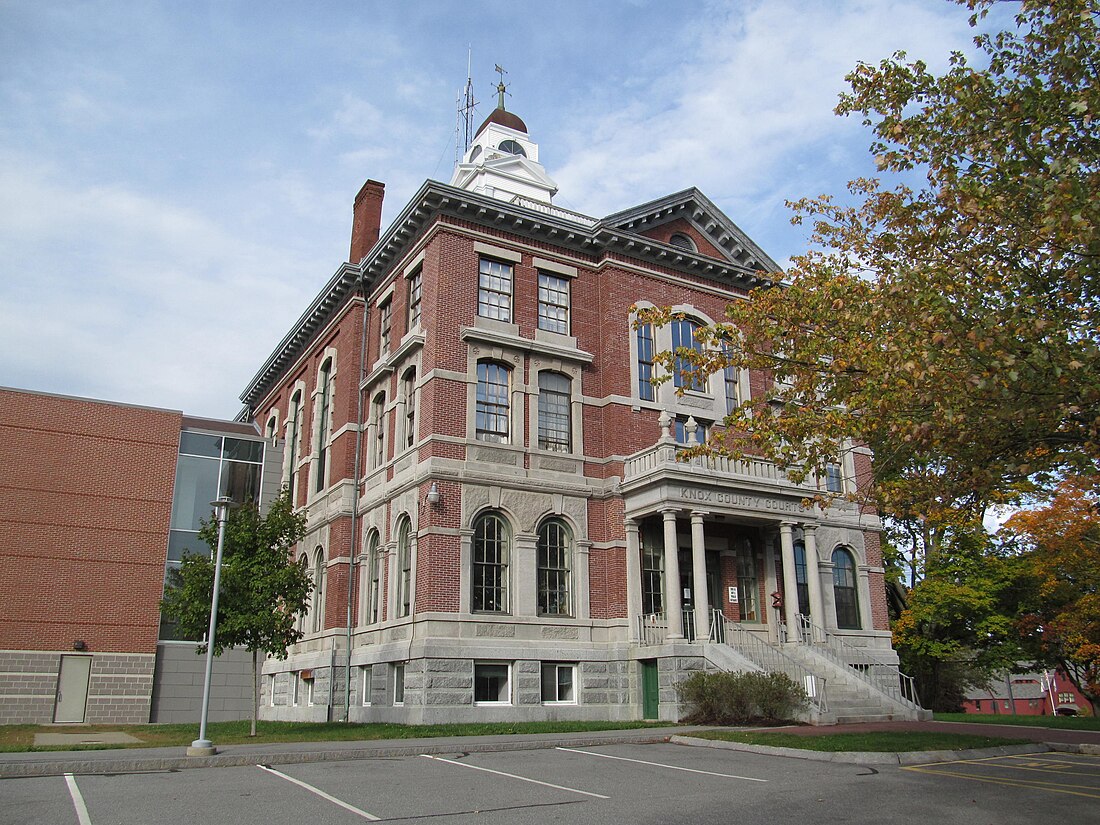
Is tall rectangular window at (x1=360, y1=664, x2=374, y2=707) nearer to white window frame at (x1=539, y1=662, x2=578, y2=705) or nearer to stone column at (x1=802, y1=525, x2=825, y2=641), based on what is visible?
white window frame at (x1=539, y1=662, x2=578, y2=705)

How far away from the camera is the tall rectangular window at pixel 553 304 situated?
2695cm

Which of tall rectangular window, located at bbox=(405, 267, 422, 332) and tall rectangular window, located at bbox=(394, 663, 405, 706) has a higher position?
tall rectangular window, located at bbox=(405, 267, 422, 332)

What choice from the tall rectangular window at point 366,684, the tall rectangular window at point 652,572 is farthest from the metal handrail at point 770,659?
the tall rectangular window at point 366,684

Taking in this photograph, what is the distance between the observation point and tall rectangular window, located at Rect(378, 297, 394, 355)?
2866 cm

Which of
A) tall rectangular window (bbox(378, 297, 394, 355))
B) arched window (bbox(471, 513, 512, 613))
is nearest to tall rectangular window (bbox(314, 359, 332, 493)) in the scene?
tall rectangular window (bbox(378, 297, 394, 355))

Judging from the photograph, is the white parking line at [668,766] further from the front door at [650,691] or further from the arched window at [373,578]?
the arched window at [373,578]

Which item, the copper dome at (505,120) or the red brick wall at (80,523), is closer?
the red brick wall at (80,523)

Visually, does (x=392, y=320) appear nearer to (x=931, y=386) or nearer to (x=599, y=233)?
(x=599, y=233)

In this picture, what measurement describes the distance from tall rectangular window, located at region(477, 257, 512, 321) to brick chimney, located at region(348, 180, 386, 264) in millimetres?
7990

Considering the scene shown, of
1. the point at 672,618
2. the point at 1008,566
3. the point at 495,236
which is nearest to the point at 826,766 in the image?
the point at 672,618

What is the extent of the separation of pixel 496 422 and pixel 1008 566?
23.8 meters

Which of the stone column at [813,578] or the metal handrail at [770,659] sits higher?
the stone column at [813,578]

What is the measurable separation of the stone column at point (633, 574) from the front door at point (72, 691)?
18.7 m

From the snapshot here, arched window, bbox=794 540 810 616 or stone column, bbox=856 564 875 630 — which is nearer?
arched window, bbox=794 540 810 616
